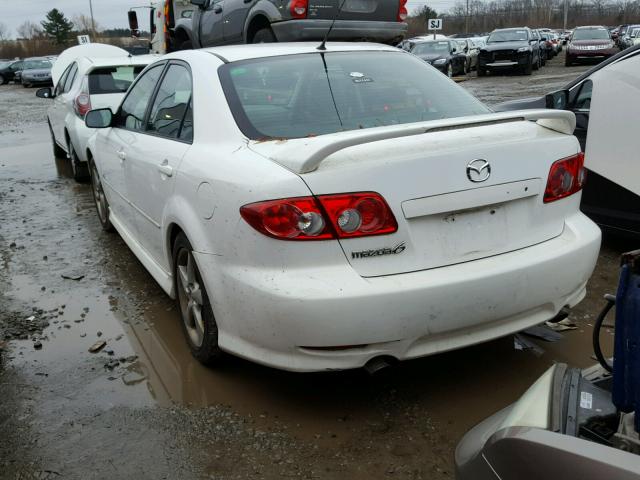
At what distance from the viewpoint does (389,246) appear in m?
2.61

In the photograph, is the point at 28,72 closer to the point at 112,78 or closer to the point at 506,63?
the point at 506,63

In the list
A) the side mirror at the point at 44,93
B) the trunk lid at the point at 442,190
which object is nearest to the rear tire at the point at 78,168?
the side mirror at the point at 44,93

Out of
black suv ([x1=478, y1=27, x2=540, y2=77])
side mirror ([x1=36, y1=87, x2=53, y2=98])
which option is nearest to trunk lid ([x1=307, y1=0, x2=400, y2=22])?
side mirror ([x1=36, y1=87, x2=53, y2=98])

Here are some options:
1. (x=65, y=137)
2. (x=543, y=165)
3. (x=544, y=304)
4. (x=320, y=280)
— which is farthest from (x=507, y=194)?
(x=65, y=137)

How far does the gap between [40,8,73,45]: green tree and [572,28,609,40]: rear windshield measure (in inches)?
2592

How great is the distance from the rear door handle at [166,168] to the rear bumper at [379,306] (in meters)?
0.73

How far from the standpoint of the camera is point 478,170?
2.71 m

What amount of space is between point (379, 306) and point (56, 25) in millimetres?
88242

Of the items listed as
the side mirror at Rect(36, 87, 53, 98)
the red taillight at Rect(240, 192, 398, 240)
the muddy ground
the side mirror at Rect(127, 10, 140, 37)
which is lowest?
the muddy ground

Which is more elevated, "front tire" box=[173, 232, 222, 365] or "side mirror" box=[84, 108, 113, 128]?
"side mirror" box=[84, 108, 113, 128]

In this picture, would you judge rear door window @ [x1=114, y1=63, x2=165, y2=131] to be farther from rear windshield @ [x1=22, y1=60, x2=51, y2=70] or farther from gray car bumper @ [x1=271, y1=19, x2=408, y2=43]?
rear windshield @ [x1=22, y1=60, x2=51, y2=70]

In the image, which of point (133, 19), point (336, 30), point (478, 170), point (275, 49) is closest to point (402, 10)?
point (336, 30)

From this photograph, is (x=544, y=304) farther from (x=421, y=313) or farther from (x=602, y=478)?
(x=602, y=478)

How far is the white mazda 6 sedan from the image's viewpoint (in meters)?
2.58
